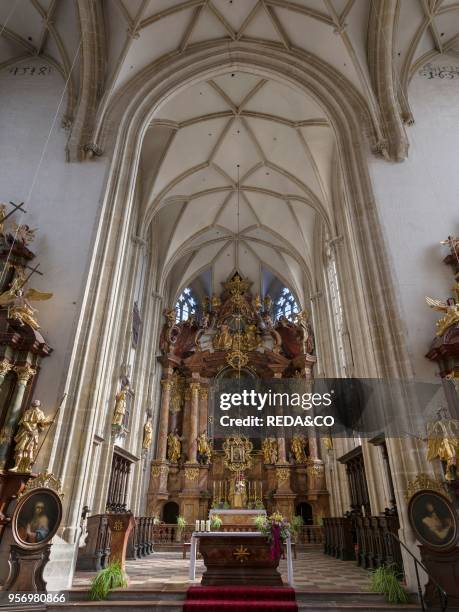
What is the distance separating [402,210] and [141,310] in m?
11.3

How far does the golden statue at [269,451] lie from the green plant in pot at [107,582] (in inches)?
478

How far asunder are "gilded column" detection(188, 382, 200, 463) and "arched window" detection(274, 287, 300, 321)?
6.71m

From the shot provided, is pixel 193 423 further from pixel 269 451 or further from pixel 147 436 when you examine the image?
pixel 269 451

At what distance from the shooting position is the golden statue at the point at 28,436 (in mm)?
7090

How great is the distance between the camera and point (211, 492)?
17453 mm

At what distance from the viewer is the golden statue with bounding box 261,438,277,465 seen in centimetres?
1784

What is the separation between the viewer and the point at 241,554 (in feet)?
22.4

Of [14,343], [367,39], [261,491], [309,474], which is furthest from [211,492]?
[367,39]

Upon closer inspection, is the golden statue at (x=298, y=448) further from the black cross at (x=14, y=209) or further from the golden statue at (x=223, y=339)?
the black cross at (x=14, y=209)

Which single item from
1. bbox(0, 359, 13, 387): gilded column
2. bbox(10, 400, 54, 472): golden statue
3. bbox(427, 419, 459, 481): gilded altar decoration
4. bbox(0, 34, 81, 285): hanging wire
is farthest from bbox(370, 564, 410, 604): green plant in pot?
bbox(0, 34, 81, 285): hanging wire

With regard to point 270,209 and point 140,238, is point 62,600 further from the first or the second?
point 270,209

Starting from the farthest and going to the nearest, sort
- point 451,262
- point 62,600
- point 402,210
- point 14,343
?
point 402,210, point 451,262, point 14,343, point 62,600

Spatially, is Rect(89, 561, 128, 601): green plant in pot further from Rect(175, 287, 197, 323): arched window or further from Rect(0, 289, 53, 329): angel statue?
Rect(175, 287, 197, 323): arched window

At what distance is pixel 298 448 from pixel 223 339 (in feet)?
21.2
